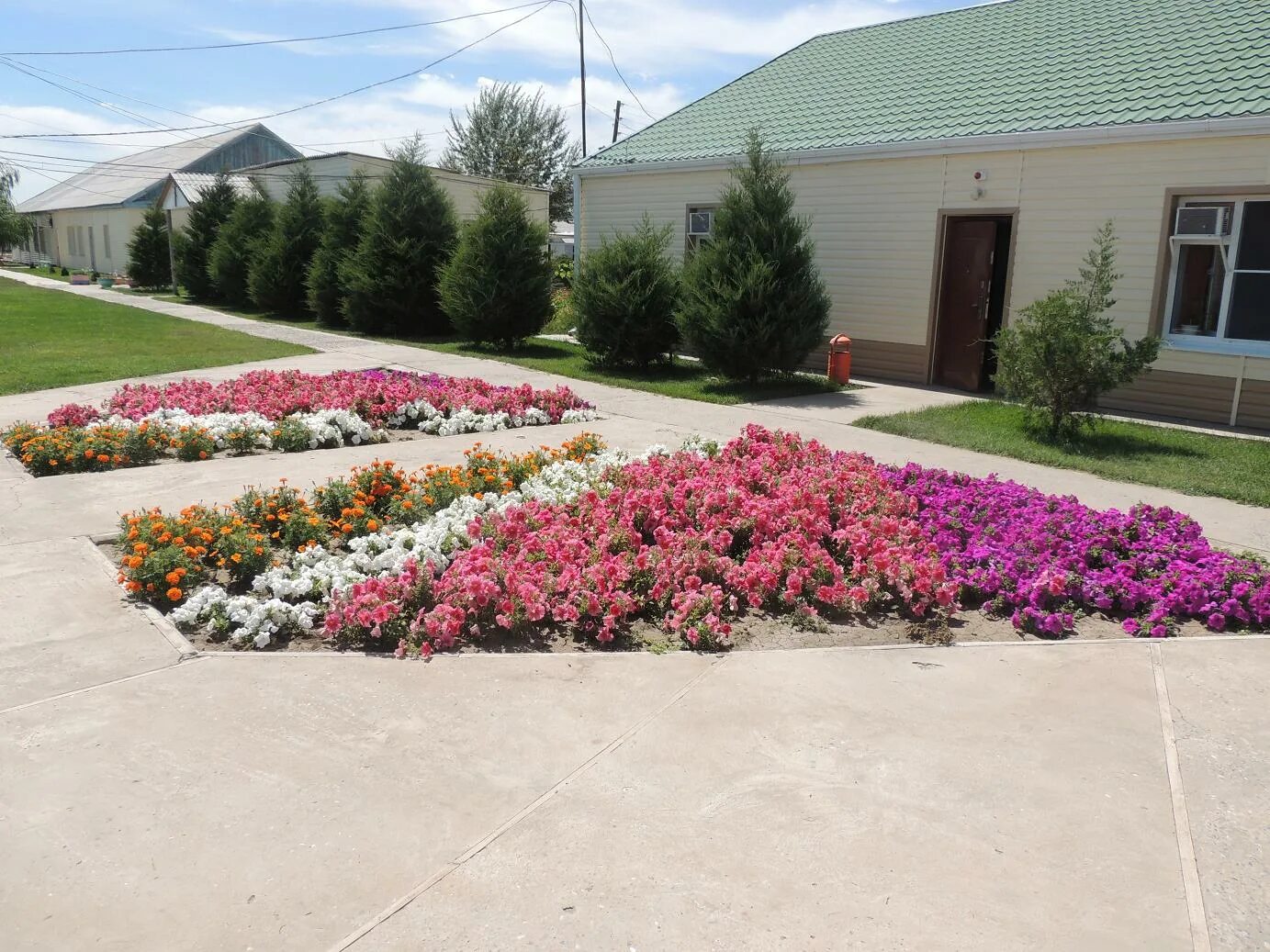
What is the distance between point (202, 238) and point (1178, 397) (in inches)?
1079

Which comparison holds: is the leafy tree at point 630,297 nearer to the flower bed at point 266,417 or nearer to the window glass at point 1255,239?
the flower bed at point 266,417

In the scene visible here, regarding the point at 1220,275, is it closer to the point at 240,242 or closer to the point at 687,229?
the point at 687,229

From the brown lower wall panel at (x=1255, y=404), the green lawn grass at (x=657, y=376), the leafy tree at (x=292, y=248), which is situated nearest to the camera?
the brown lower wall panel at (x=1255, y=404)

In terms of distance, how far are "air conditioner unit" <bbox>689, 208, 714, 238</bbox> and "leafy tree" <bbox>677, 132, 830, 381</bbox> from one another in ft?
11.0

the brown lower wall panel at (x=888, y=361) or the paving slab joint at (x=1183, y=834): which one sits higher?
the brown lower wall panel at (x=888, y=361)

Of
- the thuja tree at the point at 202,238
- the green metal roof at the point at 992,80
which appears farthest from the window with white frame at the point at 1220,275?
the thuja tree at the point at 202,238

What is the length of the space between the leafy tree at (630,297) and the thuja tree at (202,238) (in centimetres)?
1931

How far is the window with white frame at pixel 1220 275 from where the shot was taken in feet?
34.1

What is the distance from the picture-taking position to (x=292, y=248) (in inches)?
955

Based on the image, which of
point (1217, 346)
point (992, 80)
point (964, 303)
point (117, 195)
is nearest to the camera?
point (1217, 346)

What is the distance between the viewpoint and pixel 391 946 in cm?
252

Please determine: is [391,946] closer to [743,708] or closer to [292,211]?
[743,708]

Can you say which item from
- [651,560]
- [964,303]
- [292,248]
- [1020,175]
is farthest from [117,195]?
[651,560]

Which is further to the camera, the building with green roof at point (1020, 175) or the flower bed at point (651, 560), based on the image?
the building with green roof at point (1020, 175)
